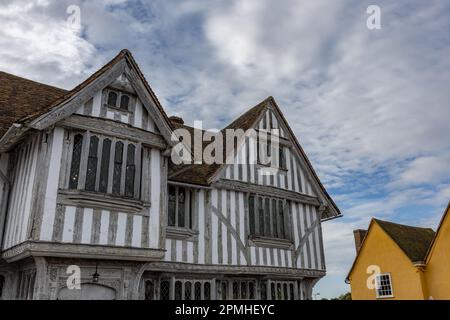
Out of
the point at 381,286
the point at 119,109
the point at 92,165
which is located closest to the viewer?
the point at 92,165

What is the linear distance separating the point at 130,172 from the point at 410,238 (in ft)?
67.1

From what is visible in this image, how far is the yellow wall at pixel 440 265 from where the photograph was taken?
19.5 m

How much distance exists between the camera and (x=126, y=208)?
28.5ft

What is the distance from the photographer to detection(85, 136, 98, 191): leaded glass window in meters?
8.53

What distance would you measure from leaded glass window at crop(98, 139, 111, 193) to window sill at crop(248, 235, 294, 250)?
16.3 ft

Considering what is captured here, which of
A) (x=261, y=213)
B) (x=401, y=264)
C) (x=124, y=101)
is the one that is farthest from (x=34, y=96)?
(x=401, y=264)

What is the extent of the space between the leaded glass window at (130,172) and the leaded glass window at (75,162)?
107cm

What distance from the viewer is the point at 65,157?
834cm

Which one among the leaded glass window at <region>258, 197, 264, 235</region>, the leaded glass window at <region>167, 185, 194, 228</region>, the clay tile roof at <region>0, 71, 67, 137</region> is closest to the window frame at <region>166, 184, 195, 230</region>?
the leaded glass window at <region>167, 185, 194, 228</region>

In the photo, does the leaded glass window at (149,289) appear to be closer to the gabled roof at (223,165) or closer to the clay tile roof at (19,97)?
the gabled roof at (223,165)

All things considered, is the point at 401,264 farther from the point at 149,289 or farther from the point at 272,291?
the point at 149,289
